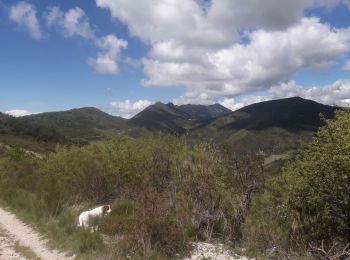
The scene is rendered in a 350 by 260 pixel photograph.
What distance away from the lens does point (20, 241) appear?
48.1 ft

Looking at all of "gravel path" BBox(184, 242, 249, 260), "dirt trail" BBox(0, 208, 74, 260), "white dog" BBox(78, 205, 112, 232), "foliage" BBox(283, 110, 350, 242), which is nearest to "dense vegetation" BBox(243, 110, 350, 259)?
"foliage" BBox(283, 110, 350, 242)

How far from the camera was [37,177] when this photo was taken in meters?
24.0

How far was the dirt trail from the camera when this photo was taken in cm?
1277

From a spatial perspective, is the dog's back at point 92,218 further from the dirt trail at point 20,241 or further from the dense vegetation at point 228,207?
the dirt trail at point 20,241

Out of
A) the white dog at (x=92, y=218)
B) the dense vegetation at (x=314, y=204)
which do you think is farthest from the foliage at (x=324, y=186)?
the white dog at (x=92, y=218)

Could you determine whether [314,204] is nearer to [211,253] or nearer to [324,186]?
[324,186]

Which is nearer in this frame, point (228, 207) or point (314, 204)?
point (314, 204)

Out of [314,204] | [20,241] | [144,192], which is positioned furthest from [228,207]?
[20,241]

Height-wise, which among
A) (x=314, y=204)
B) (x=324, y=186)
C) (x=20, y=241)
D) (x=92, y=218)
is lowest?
(x=20, y=241)

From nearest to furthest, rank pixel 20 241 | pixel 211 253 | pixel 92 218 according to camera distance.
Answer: pixel 211 253 → pixel 92 218 → pixel 20 241

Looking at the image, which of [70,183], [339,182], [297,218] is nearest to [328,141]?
[339,182]

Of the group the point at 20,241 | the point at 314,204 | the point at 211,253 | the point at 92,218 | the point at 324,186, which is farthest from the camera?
the point at 20,241

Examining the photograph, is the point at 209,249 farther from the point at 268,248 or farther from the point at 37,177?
the point at 37,177

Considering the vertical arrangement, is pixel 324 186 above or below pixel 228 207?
above
